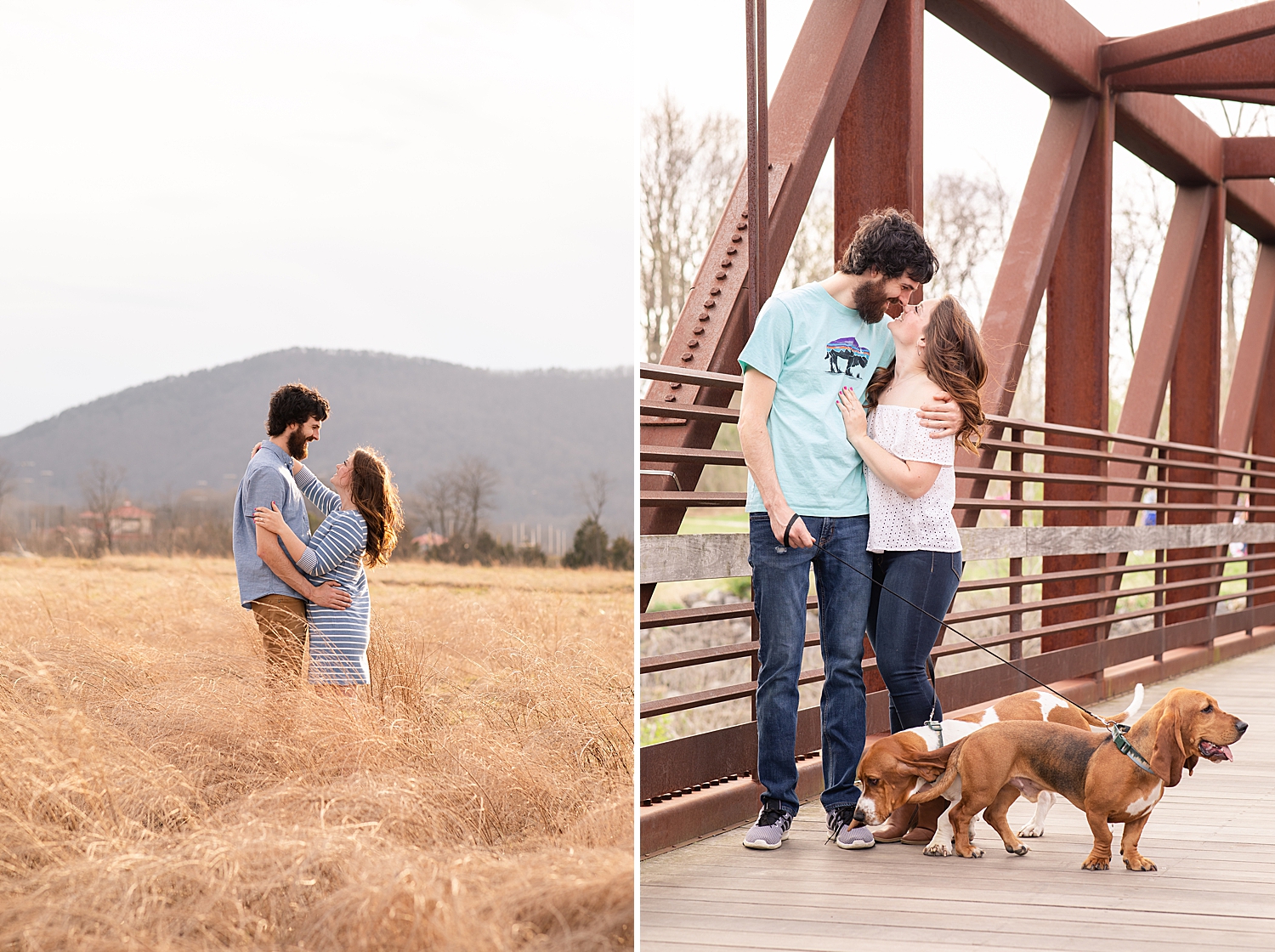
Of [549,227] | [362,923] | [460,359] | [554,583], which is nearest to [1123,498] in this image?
[362,923]

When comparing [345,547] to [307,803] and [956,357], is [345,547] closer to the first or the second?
[307,803]

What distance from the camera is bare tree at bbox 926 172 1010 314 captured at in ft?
47.5

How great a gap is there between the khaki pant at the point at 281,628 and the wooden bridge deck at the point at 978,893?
4.89 ft

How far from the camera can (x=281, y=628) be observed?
407 centimetres

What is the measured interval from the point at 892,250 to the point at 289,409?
79.9 inches

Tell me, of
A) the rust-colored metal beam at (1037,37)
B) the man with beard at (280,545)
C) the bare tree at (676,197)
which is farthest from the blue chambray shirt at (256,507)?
the bare tree at (676,197)

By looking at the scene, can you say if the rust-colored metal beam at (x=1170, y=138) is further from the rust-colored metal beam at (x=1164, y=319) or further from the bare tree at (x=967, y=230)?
the bare tree at (x=967, y=230)

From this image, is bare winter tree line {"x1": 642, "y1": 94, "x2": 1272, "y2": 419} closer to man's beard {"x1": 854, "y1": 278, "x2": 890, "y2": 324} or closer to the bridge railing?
the bridge railing

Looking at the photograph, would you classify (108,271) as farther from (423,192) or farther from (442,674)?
(442,674)

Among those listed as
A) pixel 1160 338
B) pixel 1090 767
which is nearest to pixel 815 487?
pixel 1090 767

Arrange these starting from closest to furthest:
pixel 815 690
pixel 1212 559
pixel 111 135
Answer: pixel 1212 559 → pixel 815 690 → pixel 111 135

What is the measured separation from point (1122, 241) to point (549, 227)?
4041cm

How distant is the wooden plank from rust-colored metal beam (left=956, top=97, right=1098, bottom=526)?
0.89ft

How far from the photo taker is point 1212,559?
8383mm
